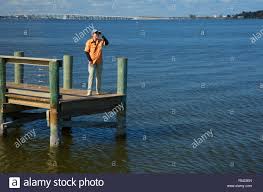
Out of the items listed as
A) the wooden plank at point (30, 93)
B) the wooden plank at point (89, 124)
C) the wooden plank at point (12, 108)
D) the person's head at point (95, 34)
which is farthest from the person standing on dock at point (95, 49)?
the wooden plank at point (12, 108)

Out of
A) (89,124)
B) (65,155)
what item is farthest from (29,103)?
(89,124)

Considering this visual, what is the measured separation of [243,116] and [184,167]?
6901mm

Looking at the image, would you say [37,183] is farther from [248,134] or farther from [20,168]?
[248,134]

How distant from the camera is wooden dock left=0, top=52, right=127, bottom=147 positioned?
15750 millimetres

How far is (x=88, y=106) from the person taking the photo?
1655 centimetres

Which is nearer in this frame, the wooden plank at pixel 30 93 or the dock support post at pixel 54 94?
the dock support post at pixel 54 94

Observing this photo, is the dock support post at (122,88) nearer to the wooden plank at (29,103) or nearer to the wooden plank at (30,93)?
the wooden plank at (30,93)

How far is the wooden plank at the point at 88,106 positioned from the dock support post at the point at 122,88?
0.89ft

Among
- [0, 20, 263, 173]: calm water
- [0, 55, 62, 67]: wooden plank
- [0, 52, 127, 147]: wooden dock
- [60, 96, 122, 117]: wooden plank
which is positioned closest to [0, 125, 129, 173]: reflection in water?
[0, 20, 263, 173]: calm water

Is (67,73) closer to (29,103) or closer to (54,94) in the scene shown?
(29,103)

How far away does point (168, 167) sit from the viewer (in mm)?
15125

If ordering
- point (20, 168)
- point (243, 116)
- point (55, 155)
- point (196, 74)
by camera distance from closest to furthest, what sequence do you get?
point (20, 168) < point (55, 155) < point (243, 116) < point (196, 74)

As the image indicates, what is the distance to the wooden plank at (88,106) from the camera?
16.0 m

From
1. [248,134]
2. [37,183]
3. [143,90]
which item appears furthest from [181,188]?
[143,90]
